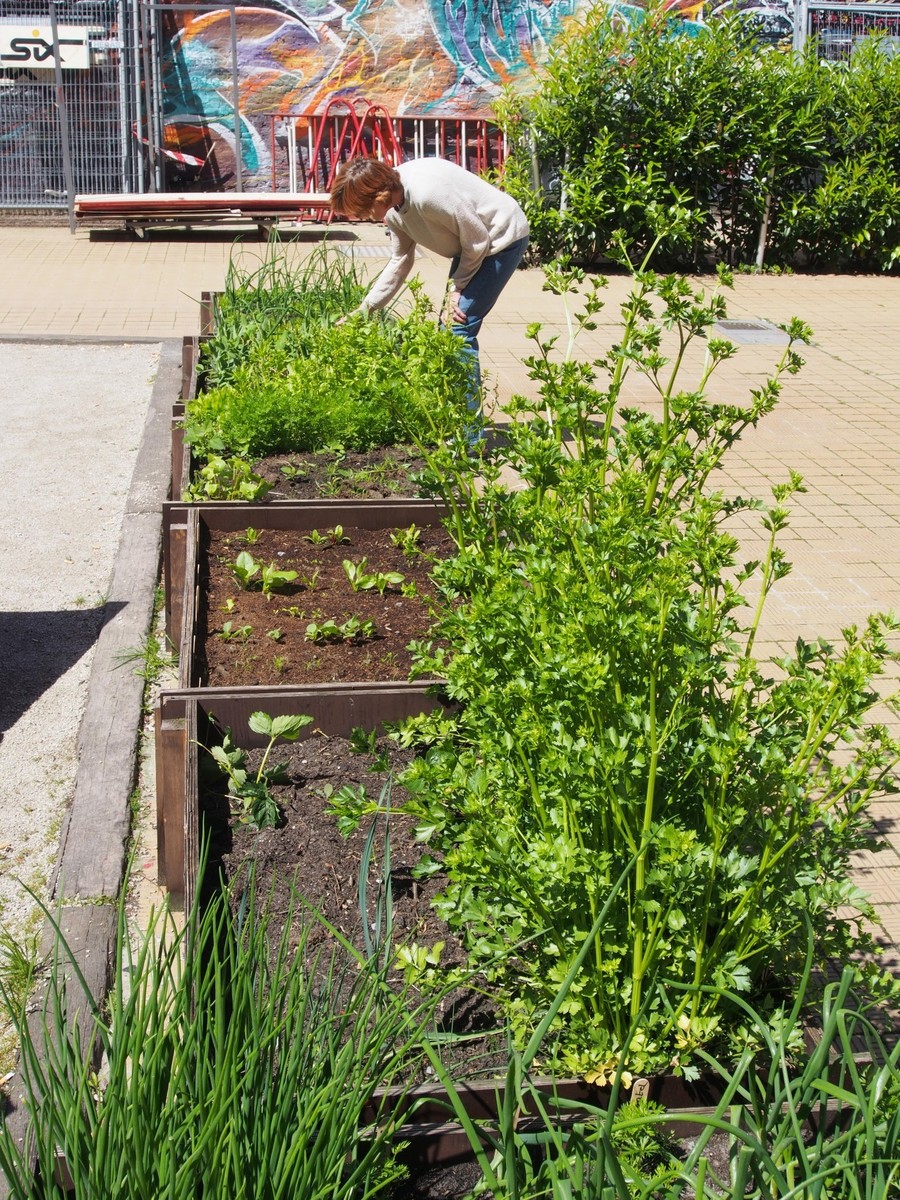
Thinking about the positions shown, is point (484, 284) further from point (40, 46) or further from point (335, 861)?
point (40, 46)

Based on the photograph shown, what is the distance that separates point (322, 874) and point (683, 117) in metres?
11.6

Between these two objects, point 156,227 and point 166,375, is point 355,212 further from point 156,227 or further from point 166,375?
point 156,227

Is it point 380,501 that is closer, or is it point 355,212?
point 380,501

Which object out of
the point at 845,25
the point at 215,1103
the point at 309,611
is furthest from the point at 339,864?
the point at 845,25

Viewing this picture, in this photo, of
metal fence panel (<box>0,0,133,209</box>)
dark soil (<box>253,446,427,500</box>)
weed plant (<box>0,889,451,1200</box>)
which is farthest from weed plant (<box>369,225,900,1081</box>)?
→ metal fence panel (<box>0,0,133,209</box>)

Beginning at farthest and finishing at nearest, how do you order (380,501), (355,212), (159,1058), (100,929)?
(355,212), (380,501), (100,929), (159,1058)

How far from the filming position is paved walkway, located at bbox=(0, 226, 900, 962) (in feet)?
18.6

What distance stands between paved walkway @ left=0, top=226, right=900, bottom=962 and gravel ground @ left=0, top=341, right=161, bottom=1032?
117 cm

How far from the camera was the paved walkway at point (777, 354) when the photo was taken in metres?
5.66

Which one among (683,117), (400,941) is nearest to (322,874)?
(400,941)

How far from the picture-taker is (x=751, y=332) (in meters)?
10.8

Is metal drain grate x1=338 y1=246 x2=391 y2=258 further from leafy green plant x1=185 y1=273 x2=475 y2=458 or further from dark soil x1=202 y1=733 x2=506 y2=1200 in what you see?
dark soil x1=202 y1=733 x2=506 y2=1200

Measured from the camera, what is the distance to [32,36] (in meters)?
15.1

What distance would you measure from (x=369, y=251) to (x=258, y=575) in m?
9.91
